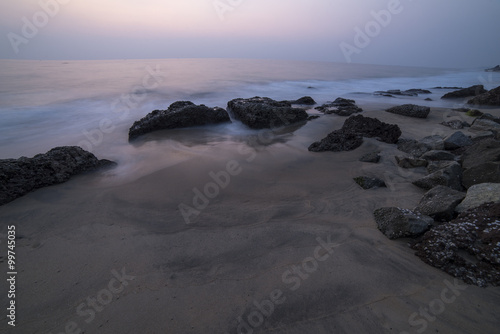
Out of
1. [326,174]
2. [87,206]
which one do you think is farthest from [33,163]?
[326,174]

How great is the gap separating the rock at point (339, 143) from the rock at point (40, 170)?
4.34m

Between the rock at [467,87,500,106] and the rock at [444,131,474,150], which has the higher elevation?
the rock at [467,87,500,106]

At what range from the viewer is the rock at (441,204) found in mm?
2800

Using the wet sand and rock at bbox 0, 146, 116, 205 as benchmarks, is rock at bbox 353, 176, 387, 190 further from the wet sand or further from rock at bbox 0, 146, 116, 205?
rock at bbox 0, 146, 116, 205

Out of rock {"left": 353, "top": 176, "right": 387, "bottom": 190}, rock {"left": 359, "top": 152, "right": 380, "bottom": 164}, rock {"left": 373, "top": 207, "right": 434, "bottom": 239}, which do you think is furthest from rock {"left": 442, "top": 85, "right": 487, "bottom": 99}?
rock {"left": 373, "top": 207, "right": 434, "bottom": 239}

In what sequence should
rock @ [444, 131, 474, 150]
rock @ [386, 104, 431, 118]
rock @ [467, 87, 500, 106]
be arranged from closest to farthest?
1. rock @ [444, 131, 474, 150]
2. rock @ [386, 104, 431, 118]
3. rock @ [467, 87, 500, 106]

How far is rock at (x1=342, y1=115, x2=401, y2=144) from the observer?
5.81 m

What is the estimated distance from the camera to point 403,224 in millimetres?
2629

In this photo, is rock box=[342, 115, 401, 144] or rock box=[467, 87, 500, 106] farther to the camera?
rock box=[467, 87, 500, 106]

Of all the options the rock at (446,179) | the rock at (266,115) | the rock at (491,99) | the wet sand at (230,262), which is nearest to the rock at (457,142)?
the wet sand at (230,262)

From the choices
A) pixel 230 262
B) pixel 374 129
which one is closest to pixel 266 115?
pixel 374 129

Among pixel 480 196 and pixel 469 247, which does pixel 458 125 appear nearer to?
pixel 480 196

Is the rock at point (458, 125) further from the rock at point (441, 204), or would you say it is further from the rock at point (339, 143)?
the rock at point (441, 204)

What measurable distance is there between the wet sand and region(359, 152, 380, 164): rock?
0.45 metres
